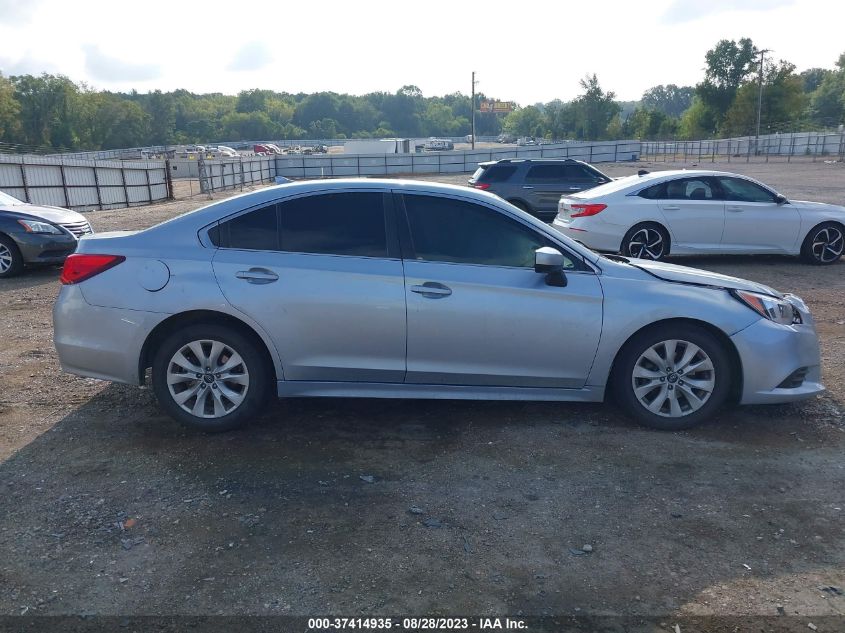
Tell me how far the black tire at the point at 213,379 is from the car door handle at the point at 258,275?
0.36m

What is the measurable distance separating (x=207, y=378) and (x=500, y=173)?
514 inches

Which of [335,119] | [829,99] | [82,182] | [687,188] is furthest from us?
[335,119]

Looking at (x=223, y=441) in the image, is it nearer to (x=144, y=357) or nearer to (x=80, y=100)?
(x=144, y=357)

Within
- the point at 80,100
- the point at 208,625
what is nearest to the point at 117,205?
the point at 208,625

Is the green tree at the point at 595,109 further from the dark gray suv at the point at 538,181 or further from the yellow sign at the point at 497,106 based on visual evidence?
the dark gray suv at the point at 538,181

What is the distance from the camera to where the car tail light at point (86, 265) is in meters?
4.65

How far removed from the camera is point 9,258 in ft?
34.5

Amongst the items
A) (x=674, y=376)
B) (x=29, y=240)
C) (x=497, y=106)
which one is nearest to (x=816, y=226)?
(x=674, y=376)

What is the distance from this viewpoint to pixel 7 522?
363cm

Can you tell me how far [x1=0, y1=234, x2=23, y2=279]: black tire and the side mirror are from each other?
354 inches

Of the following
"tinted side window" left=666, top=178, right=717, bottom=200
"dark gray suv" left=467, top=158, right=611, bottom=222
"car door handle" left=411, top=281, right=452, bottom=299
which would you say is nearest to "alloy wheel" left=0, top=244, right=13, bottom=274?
"car door handle" left=411, top=281, right=452, bottom=299

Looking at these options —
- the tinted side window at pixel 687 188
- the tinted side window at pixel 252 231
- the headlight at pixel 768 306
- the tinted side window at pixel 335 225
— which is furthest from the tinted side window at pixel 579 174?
the tinted side window at pixel 252 231

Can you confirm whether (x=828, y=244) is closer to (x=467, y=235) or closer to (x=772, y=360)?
(x=772, y=360)

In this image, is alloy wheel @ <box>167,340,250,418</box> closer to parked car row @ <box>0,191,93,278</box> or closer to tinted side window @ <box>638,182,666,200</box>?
parked car row @ <box>0,191,93,278</box>
